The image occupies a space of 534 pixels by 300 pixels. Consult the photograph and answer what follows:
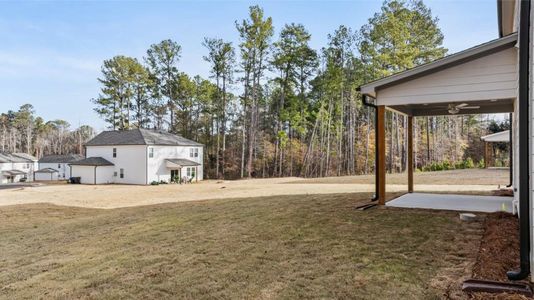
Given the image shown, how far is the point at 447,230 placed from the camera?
17.1 ft

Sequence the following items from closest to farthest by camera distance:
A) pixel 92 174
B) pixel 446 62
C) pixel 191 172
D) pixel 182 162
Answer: pixel 446 62, pixel 92 174, pixel 182 162, pixel 191 172

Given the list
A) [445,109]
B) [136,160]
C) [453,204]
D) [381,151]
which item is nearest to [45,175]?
[136,160]

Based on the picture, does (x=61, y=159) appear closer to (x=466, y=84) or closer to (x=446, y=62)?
(x=446, y=62)

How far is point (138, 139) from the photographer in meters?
27.9

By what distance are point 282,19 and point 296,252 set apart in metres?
28.8

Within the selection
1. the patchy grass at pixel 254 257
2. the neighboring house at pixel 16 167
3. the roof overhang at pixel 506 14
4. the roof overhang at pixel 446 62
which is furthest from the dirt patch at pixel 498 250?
the neighboring house at pixel 16 167

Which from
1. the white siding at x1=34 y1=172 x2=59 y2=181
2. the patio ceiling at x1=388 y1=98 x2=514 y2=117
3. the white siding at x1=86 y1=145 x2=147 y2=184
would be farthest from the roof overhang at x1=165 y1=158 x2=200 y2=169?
the white siding at x1=34 y1=172 x2=59 y2=181

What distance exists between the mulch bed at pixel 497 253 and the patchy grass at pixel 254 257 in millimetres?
138

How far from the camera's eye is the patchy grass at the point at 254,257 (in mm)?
3427

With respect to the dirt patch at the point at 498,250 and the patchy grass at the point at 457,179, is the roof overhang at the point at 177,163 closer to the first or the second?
the patchy grass at the point at 457,179

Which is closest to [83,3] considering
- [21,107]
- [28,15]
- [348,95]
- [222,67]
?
[28,15]

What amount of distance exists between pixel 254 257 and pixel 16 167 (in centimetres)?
4866

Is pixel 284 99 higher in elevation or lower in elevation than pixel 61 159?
higher

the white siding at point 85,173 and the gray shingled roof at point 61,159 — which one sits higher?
the gray shingled roof at point 61,159
